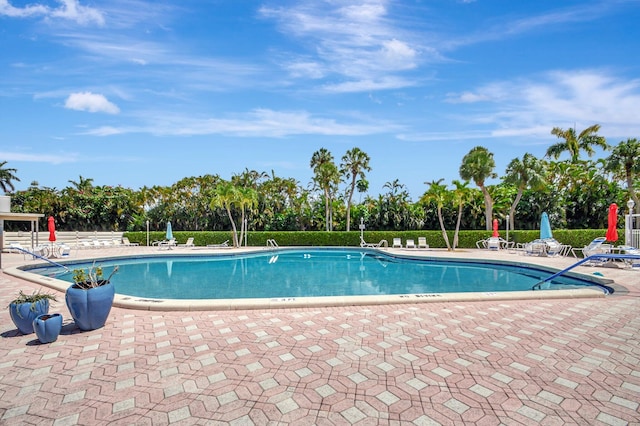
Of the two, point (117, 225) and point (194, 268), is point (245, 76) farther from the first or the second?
point (117, 225)

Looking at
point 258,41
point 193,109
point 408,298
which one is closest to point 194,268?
point 193,109

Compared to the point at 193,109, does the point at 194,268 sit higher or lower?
lower

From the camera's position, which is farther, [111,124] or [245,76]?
[111,124]

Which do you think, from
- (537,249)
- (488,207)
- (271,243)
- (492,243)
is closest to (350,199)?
(271,243)

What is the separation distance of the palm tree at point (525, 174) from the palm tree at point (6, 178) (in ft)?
165

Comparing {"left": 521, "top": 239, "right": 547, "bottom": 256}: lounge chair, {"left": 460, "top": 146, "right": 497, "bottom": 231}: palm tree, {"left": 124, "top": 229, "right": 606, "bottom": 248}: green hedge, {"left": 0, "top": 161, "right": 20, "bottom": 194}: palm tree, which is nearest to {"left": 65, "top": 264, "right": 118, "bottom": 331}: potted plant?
{"left": 521, "top": 239, "right": 547, "bottom": 256}: lounge chair

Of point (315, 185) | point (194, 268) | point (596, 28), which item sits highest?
point (596, 28)

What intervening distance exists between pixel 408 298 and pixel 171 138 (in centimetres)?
1903

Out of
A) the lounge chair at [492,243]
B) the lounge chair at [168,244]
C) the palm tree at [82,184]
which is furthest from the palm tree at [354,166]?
the palm tree at [82,184]

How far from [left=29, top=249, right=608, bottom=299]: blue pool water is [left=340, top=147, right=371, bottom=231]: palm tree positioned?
38.8 feet

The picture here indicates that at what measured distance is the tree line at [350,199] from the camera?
24.2 m

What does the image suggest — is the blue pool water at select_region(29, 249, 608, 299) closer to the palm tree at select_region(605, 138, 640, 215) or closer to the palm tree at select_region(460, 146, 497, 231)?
the palm tree at select_region(460, 146, 497, 231)

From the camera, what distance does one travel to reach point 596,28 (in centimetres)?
1053

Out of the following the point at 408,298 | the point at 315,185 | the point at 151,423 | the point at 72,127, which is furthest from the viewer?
the point at 315,185
